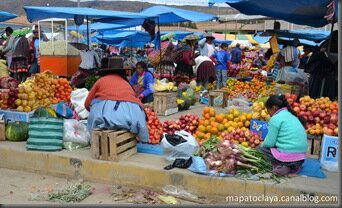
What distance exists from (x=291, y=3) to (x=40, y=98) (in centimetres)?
554

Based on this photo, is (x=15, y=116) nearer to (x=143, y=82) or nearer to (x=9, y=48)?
(x=143, y=82)

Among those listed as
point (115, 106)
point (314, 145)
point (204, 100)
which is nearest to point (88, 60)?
point (204, 100)

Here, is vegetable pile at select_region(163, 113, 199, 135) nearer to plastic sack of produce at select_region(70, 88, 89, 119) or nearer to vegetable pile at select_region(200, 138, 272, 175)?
plastic sack of produce at select_region(70, 88, 89, 119)

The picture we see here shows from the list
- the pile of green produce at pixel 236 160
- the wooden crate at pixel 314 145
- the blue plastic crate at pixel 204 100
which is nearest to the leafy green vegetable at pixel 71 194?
the pile of green produce at pixel 236 160

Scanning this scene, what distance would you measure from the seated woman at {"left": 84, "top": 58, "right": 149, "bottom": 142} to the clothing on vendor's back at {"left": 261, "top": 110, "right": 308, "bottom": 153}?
182 cm

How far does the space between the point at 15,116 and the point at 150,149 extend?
2.58 meters

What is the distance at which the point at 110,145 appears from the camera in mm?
5121

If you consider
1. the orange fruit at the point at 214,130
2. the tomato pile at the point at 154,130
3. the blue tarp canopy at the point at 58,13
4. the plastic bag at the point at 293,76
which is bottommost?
the tomato pile at the point at 154,130

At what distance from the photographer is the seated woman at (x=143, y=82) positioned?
8.60 meters

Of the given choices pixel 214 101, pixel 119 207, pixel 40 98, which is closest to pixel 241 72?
pixel 214 101

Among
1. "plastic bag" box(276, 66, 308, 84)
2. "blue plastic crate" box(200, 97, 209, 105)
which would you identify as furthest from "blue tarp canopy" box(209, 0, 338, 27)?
"blue plastic crate" box(200, 97, 209, 105)

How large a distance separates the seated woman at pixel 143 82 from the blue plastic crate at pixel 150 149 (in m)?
2.98

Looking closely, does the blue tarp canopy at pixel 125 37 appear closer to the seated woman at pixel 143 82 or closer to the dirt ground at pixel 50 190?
the seated woman at pixel 143 82

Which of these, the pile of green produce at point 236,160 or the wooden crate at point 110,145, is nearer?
the pile of green produce at point 236,160
